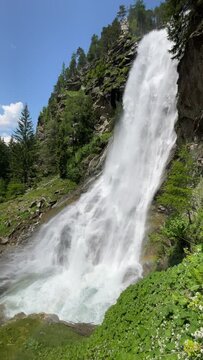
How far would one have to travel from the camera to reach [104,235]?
75.5 ft

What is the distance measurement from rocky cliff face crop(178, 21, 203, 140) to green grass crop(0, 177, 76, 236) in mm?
17167

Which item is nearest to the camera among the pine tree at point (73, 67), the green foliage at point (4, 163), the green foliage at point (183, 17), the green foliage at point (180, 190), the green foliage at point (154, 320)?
the green foliage at point (154, 320)

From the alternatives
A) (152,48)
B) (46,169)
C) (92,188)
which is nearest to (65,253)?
(92,188)

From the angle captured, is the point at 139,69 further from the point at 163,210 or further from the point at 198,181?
the point at 198,181

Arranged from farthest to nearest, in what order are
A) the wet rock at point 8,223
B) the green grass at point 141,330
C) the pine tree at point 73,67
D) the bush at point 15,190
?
the pine tree at point 73,67 → the bush at point 15,190 → the wet rock at point 8,223 → the green grass at point 141,330

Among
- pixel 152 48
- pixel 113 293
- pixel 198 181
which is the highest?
→ pixel 152 48

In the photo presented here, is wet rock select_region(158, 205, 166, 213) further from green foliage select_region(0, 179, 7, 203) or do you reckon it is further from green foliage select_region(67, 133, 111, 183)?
green foliage select_region(0, 179, 7, 203)

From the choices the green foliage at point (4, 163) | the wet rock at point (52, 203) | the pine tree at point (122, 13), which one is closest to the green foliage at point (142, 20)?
the pine tree at point (122, 13)

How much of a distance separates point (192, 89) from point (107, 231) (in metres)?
11.2

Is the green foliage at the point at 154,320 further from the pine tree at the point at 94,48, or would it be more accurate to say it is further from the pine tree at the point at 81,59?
the pine tree at the point at 81,59

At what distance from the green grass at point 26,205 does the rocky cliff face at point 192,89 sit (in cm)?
1717

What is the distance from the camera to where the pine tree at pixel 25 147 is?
54281 mm

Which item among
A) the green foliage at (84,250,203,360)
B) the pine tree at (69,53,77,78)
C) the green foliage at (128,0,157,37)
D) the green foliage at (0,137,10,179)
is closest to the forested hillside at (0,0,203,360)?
the green foliage at (84,250,203,360)

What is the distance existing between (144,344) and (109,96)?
4291cm
